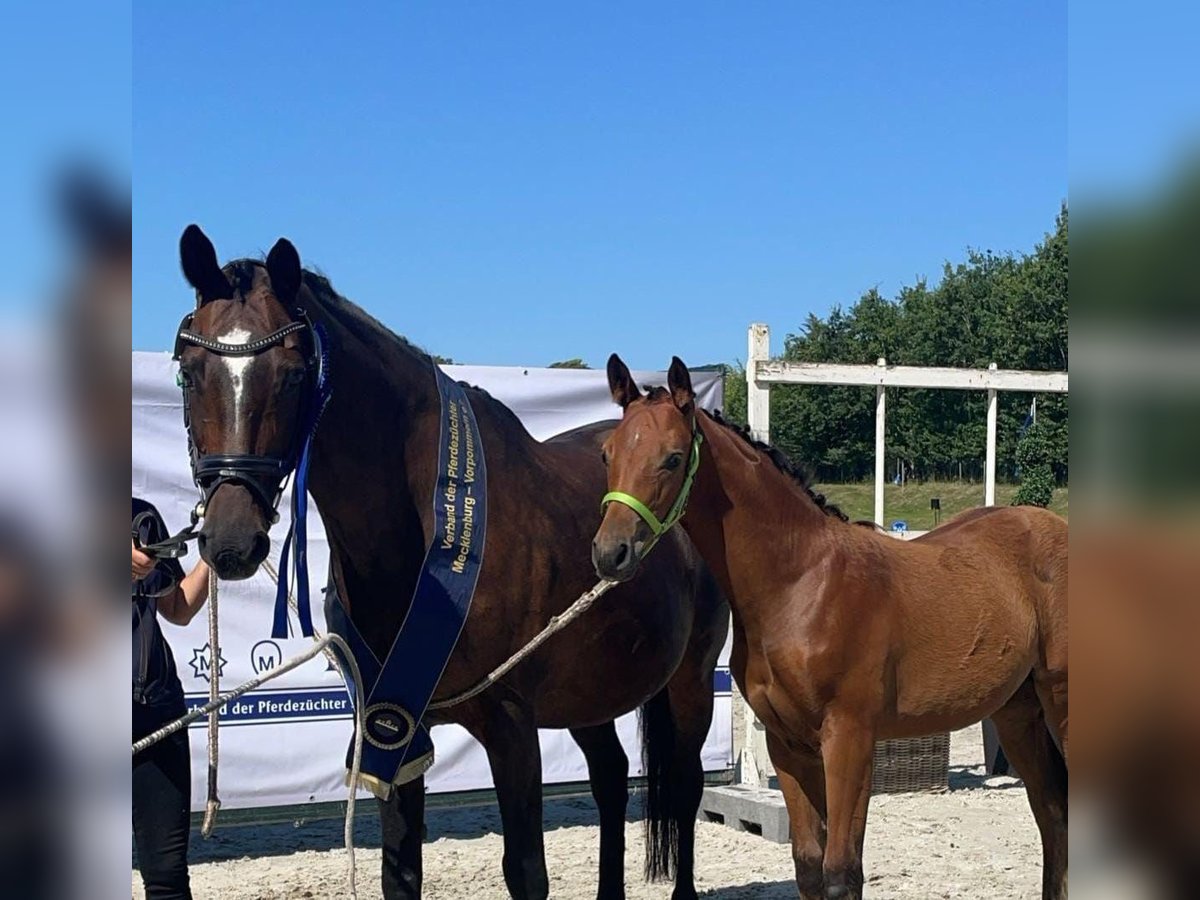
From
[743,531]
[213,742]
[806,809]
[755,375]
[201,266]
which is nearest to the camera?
[201,266]

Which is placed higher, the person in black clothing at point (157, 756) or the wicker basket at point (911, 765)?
the person in black clothing at point (157, 756)

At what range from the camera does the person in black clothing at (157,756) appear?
2758 mm

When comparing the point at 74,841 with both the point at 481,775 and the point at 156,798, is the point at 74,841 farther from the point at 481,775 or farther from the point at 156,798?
the point at 481,775

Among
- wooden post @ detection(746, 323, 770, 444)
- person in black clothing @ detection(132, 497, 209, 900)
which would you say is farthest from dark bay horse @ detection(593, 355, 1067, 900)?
wooden post @ detection(746, 323, 770, 444)

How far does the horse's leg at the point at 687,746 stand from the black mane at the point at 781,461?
1.08m

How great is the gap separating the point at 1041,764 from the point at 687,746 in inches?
50.3

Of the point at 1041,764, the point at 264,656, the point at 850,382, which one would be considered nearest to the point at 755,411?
the point at 850,382

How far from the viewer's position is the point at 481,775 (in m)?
5.94

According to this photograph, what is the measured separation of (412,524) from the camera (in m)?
2.92

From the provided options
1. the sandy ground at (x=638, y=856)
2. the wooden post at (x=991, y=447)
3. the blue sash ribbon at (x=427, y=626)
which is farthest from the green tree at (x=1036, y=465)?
the blue sash ribbon at (x=427, y=626)

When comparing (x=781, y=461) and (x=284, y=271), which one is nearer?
(x=284, y=271)

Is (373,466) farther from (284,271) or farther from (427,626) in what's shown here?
(284,271)

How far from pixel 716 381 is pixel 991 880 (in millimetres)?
2811

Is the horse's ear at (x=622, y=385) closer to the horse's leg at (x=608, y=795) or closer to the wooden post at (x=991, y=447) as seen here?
the horse's leg at (x=608, y=795)
